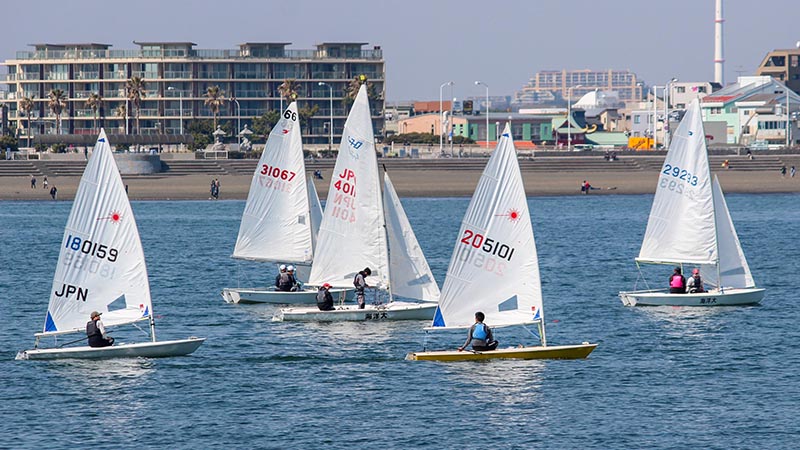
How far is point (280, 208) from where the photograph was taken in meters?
51.2

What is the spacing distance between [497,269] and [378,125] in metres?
161

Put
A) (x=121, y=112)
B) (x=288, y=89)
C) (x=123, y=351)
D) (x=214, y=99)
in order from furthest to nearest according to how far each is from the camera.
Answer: (x=288, y=89)
(x=121, y=112)
(x=214, y=99)
(x=123, y=351)

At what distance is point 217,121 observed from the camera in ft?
615

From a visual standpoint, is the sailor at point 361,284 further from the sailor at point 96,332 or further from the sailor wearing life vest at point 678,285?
the sailor wearing life vest at point 678,285

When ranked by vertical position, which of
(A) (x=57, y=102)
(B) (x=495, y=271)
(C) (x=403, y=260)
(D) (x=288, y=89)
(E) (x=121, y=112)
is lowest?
(C) (x=403, y=260)

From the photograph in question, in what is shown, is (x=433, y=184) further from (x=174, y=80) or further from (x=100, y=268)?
(x=100, y=268)

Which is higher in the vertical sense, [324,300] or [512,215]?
[512,215]

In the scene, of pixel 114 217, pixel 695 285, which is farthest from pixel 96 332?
pixel 695 285

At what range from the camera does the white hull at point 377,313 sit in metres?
43.9

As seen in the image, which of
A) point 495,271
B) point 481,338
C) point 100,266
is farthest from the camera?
point 100,266

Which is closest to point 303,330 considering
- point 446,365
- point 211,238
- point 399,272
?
point 399,272

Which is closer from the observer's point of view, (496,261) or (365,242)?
(496,261)

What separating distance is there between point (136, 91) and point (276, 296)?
13065cm

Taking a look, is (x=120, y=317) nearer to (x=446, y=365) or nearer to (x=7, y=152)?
(x=446, y=365)
